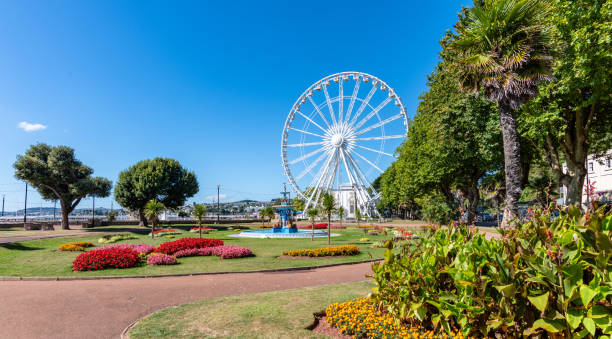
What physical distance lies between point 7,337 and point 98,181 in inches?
1865

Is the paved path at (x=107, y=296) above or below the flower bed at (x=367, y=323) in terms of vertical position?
below

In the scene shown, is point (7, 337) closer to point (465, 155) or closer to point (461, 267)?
point (461, 267)

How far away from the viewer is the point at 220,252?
57.7 ft

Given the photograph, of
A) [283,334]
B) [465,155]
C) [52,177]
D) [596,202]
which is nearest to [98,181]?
[52,177]

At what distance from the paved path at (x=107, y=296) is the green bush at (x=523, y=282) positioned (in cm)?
559

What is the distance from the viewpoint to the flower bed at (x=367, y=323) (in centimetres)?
529

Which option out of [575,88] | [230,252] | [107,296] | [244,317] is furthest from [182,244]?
[575,88]

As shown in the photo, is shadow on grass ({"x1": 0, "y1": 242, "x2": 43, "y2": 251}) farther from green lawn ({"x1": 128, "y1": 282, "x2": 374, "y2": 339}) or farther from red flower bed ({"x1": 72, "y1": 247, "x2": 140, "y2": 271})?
green lawn ({"x1": 128, "y1": 282, "x2": 374, "y2": 339})

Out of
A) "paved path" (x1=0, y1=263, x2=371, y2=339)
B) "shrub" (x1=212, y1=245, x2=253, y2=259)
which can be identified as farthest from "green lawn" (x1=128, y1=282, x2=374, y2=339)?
"shrub" (x1=212, y1=245, x2=253, y2=259)

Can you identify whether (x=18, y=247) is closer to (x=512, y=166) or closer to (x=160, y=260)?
(x=160, y=260)

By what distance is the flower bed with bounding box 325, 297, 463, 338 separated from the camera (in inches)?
208

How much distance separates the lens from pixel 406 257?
19.8 ft

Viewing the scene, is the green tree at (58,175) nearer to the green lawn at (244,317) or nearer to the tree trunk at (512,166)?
the green lawn at (244,317)

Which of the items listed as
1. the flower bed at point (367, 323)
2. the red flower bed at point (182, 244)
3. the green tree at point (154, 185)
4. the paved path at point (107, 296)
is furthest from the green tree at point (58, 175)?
the flower bed at point (367, 323)
